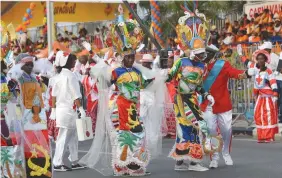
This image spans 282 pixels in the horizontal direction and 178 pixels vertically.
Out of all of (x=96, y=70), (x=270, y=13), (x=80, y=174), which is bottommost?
(x=80, y=174)

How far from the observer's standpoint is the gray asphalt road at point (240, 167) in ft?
37.9

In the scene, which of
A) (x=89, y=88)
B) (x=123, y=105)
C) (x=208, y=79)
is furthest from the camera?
(x=89, y=88)

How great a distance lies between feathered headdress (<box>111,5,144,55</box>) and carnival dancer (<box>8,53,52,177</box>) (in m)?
2.09

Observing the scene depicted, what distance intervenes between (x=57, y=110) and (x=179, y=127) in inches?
81.3

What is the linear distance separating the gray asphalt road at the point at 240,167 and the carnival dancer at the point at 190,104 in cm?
31

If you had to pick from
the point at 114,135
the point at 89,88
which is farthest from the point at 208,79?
the point at 89,88

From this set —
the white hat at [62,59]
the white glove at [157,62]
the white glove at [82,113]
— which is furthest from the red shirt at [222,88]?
the white glove at [157,62]

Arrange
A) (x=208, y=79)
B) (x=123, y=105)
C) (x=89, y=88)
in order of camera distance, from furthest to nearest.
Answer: (x=89, y=88)
(x=208, y=79)
(x=123, y=105)

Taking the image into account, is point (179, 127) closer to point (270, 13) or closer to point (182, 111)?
point (182, 111)

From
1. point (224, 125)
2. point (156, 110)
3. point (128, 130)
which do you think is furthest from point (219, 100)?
point (128, 130)

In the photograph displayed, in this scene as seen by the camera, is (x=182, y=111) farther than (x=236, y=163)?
No

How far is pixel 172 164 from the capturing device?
517 inches

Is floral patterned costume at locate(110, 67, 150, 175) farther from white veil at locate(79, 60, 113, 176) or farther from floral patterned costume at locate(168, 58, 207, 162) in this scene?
floral patterned costume at locate(168, 58, 207, 162)

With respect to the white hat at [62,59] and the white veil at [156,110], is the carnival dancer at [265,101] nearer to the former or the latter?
the white veil at [156,110]
